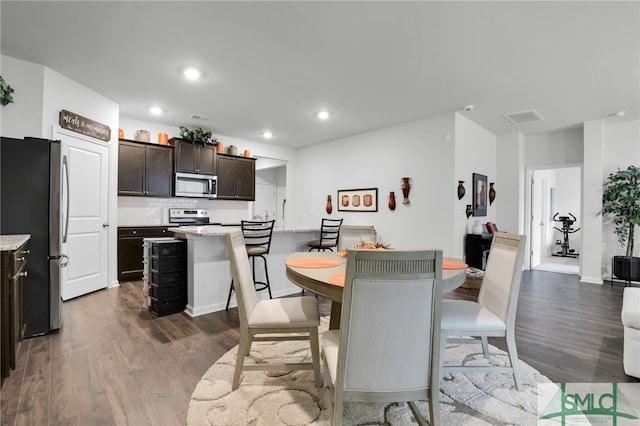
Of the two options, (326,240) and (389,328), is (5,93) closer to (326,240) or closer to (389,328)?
(326,240)

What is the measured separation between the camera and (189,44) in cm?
278

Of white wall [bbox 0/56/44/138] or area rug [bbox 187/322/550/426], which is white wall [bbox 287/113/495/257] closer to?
area rug [bbox 187/322/550/426]

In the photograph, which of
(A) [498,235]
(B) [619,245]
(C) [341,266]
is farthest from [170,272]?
(B) [619,245]

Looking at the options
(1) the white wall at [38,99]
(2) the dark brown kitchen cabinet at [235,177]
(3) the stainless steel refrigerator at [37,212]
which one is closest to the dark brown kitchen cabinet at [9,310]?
(3) the stainless steel refrigerator at [37,212]

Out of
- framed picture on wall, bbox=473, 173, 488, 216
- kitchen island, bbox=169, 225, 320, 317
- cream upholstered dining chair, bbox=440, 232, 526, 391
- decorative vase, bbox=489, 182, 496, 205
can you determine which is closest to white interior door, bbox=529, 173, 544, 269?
decorative vase, bbox=489, 182, 496, 205

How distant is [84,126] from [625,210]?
7.68 m

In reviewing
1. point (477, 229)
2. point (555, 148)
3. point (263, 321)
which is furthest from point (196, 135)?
point (555, 148)

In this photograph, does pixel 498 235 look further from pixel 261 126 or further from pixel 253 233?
pixel 261 126

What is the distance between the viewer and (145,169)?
16.4ft

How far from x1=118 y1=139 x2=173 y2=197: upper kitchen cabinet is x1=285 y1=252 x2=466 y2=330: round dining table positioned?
12.4ft

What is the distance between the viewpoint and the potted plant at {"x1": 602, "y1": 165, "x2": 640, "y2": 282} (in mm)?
4535

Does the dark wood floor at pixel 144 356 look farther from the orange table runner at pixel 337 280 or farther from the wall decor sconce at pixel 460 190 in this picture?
the wall decor sconce at pixel 460 190

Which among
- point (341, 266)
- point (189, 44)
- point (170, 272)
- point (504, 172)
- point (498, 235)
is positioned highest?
point (189, 44)

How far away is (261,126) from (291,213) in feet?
8.69
